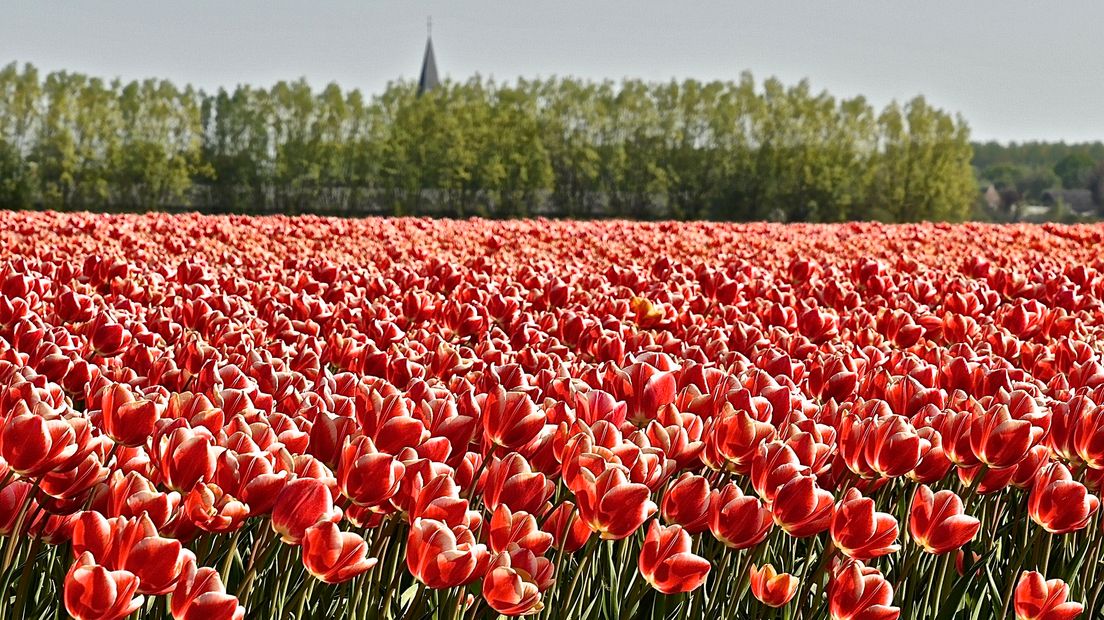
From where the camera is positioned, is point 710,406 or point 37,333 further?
point 37,333

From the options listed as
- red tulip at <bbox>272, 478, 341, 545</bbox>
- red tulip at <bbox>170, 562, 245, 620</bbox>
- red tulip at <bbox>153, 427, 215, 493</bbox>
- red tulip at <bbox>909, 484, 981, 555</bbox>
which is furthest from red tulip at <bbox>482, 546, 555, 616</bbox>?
red tulip at <bbox>909, 484, 981, 555</bbox>

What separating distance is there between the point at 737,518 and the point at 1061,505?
0.64 metres

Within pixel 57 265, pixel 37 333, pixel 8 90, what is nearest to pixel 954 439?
pixel 37 333

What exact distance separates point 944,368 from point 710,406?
976mm

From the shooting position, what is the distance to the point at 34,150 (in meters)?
53.8

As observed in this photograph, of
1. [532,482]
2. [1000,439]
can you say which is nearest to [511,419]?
[532,482]

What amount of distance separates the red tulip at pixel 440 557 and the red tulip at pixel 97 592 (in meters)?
0.39

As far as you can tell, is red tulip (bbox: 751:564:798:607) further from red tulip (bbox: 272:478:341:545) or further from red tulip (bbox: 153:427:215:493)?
red tulip (bbox: 153:427:215:493)

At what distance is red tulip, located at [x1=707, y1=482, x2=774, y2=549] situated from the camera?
190 centimetres

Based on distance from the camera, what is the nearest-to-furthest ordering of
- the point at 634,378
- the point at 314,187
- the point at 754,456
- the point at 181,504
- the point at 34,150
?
the point at 181,504 < the point at 754,456 < the point at 634,378 < the point at 34,150 < the point at 314,187

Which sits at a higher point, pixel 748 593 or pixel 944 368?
pixel 944 368

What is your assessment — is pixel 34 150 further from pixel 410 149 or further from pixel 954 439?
pixel 954 439

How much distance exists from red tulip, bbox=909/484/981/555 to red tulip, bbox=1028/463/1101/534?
0.20m

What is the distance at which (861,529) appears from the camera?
1925mm
